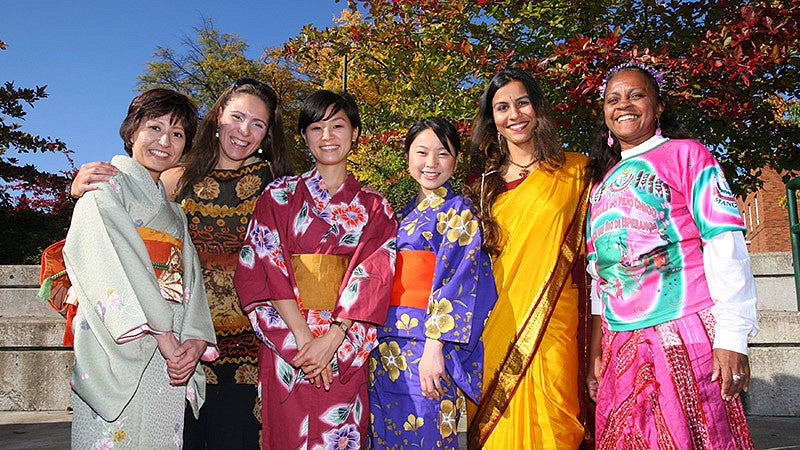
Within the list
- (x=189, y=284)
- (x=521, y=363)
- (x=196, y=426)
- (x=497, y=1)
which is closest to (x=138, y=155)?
(x=189, y=284)

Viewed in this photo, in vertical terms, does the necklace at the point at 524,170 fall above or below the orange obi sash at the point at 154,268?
above

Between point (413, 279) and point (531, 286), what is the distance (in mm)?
492

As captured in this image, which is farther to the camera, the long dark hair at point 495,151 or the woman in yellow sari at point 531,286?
the long dark hair at point 495,151

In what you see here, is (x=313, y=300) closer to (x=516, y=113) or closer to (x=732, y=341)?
(x=516, y=113)

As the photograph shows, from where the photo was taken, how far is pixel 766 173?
19.9 metres

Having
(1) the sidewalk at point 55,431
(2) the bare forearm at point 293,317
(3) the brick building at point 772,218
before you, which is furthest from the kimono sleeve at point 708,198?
(3) the brick building at point 772,218

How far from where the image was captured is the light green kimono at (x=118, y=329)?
80.4 inches

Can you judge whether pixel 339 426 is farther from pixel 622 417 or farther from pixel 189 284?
pixel 622 417

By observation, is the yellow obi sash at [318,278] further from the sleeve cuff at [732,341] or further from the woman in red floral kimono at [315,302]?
the sleeve cuff at [732,341]

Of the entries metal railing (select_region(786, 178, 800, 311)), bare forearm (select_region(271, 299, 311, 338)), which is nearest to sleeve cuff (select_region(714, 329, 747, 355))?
bare forearm (select_region(271, 299, 311, 338))

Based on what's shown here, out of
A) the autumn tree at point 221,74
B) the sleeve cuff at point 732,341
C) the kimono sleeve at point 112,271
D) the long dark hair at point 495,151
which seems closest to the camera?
the sleeve cuff at point 732,341

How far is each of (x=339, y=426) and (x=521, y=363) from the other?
78 cm

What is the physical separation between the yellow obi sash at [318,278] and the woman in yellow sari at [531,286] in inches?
25.6

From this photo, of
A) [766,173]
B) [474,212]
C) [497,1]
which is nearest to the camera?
[474,212]
